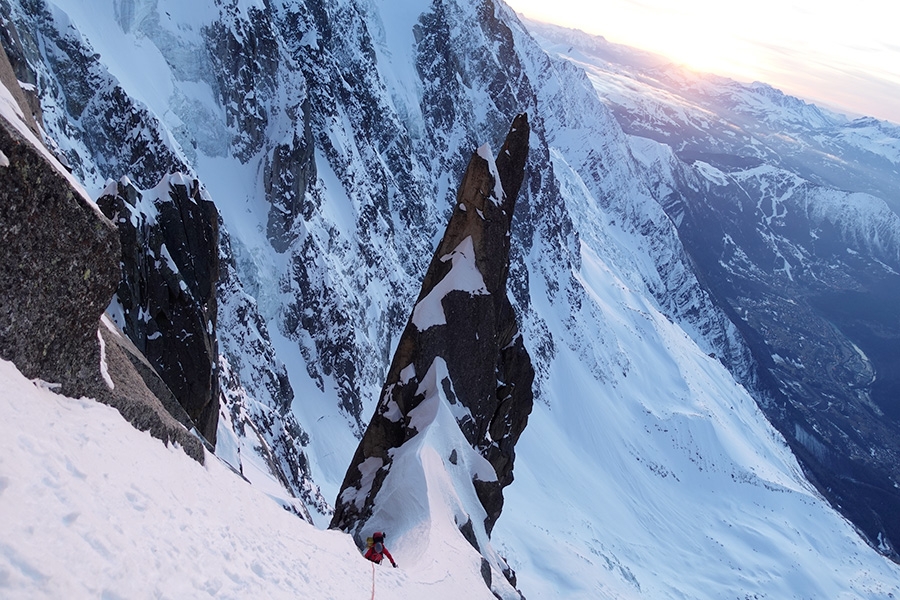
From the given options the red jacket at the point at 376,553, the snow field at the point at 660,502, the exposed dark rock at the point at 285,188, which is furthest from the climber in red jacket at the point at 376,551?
the exposed dark rock at the point at 285,188

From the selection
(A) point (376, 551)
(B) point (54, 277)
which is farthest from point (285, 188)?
(B) point (54, 277)

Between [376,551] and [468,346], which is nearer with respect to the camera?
[376,551]

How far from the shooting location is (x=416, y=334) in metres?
21.3

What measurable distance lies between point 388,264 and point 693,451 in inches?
2588

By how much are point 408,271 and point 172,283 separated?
220 feet

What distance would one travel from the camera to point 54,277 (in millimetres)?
8094

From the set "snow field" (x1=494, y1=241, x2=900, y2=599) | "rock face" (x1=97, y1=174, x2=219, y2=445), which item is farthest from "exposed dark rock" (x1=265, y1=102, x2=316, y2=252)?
"snow field" (x1=494, y1=241, x2=900, y2=599)

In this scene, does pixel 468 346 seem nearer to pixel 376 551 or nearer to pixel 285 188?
pixel 376 551

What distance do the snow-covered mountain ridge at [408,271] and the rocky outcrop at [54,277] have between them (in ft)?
11.7

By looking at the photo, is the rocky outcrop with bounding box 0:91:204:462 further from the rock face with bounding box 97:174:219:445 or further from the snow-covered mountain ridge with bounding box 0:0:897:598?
the rock face with bounding box 97:174:219:445

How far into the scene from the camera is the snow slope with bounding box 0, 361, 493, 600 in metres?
5.77

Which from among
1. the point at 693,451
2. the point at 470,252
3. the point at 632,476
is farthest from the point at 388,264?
the point at 693,451

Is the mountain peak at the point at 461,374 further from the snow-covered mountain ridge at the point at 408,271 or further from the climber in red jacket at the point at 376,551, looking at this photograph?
the climber in red jacket at the point at 376,551

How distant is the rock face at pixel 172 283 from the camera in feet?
65.1
